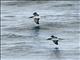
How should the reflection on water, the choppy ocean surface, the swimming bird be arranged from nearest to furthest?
1. the choppy ocean surface
2. the swimming bird
3. the reflection on water

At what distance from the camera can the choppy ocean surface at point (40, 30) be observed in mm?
15053

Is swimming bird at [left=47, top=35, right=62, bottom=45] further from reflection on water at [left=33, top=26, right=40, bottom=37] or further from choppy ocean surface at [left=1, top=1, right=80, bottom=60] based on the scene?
reflection on water at [left=33, top=26, right=40, bottom=37]

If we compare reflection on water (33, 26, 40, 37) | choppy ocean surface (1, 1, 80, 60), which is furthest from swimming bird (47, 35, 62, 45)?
reflection on water (33, 26, 40, 37)

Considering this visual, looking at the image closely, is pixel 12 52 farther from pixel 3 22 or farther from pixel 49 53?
pixel 3 22

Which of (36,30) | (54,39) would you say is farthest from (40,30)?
(54,39)

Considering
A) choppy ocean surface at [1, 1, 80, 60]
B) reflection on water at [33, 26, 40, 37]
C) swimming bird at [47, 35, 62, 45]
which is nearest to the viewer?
choppy ocean surface at [1, 1, 80, 60]

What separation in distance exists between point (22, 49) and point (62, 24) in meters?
3.22

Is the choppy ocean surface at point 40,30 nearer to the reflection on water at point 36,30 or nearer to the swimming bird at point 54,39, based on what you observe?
the reflection on water at point 36,30

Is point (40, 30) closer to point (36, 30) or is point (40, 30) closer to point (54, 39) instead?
point (36, 30)

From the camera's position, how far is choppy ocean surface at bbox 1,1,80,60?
1505 cm

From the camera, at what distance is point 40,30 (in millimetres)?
17453

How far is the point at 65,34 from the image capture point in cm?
1691

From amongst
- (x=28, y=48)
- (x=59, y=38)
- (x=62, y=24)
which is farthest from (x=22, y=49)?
(x=62, y=24)

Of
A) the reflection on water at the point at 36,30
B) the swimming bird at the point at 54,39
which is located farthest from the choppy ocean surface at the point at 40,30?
the swimming bird at the point at 54,39
